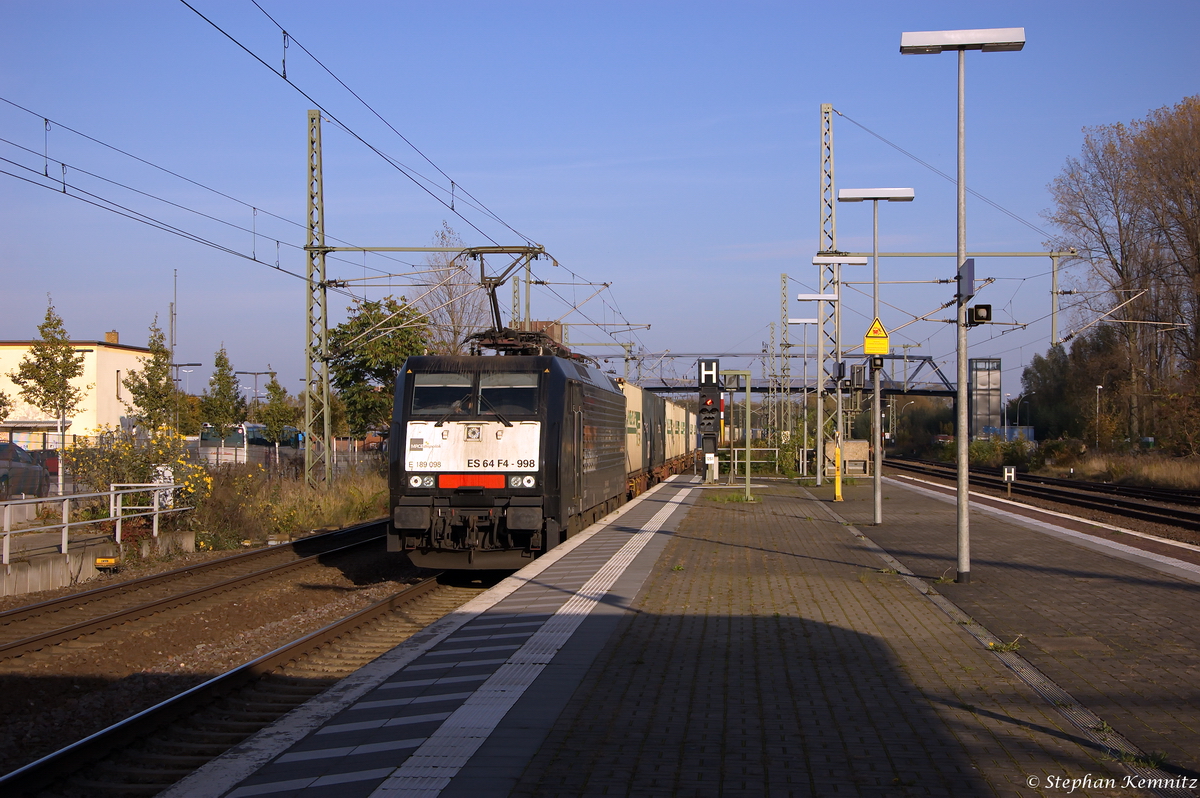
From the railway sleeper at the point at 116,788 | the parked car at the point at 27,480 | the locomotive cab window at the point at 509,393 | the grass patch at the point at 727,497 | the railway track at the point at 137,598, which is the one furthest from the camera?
the grass patch at the point at 727,497

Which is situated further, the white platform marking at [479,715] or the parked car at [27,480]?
the parked car at [27,480]

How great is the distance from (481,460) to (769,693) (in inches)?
290

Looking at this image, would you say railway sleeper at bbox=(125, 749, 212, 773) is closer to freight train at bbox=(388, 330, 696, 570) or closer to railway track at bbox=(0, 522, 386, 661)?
railway track at bbox=(0, 522, 386, 661)

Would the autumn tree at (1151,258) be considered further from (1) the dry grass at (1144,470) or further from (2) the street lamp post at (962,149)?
(2) the street lamp post at (962,149)

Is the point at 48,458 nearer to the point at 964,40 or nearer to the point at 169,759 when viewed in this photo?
the point at 169,759

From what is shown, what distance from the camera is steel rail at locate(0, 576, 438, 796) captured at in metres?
5.63

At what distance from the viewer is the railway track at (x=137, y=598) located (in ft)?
32.3

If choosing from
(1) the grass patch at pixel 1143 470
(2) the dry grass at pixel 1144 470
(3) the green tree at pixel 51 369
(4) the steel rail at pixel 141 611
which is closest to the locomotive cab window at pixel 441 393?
(4) the steel rail at pixel 141 611

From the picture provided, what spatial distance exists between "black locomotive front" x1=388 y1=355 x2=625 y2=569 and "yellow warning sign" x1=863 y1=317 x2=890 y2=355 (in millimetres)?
6391

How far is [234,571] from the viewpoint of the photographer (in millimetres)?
14711

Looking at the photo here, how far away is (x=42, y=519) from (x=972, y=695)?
59.8ft

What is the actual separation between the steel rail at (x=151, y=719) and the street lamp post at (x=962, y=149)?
7092 mm

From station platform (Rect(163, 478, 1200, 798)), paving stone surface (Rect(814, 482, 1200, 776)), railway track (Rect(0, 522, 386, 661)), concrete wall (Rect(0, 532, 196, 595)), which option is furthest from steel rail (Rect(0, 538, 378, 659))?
paving stone surface (Rect(814, 482, 1200, 776))

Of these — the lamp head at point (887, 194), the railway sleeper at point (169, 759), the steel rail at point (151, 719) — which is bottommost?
the railway sleeper at point (169, 759)
